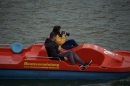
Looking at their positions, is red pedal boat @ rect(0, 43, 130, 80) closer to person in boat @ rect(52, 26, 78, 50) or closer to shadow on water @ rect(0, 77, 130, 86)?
shadow on water @ rect(0, 77, 130, 86)

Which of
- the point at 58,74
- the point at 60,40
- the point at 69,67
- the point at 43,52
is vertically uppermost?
the point at 60,40

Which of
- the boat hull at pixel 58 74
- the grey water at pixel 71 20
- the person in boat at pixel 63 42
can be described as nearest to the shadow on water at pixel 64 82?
the boat hull at pixel 58 74

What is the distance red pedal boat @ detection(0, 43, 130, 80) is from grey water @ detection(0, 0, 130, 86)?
3663 mm

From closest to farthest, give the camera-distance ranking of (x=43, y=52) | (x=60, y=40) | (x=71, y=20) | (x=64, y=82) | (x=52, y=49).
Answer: (x=52, y=49) < (x=64, y=82) < (x=43, y=52) < (x=60, y=40) < (x=71, y=20)

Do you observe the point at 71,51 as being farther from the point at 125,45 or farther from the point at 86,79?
the point at 125,45

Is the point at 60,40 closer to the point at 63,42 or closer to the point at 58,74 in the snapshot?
the point at 63,42

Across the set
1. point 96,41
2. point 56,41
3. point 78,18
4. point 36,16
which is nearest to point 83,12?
point 78,18

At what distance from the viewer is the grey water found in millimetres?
16453

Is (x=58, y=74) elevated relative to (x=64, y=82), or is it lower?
elevated

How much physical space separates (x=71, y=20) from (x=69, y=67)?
8873 mm

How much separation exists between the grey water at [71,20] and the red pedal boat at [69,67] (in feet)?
12.0

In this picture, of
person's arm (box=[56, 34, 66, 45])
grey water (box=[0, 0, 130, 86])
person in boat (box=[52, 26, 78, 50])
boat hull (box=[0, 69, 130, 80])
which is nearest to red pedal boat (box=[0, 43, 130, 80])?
boat hull (box=[0, 69, 130, 80])

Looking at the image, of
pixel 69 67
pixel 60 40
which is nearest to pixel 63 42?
pixel 60 40

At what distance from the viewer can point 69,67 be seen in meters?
11.0
